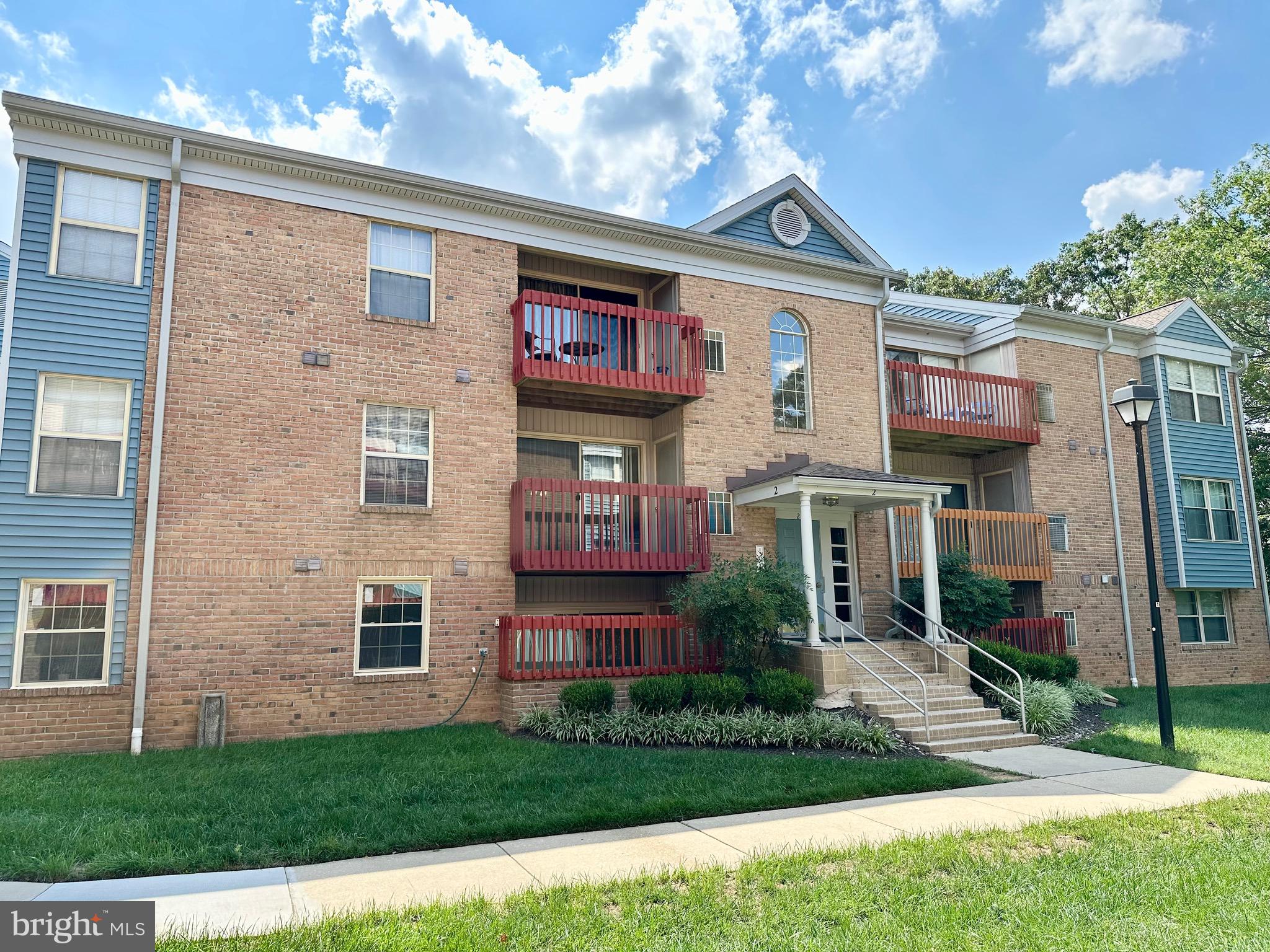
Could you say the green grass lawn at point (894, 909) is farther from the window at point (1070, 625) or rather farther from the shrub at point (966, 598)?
the window at point (1070, 625)

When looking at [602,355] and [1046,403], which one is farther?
[1046,403]

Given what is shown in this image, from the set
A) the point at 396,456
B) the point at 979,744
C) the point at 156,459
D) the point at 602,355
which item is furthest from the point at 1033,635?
the point at 156,459

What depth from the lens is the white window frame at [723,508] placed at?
1416 centimetres

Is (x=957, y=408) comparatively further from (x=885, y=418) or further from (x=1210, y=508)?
(x=1210, y=508)

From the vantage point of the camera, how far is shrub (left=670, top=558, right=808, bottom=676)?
11867mm

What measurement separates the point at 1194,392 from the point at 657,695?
1684 cm

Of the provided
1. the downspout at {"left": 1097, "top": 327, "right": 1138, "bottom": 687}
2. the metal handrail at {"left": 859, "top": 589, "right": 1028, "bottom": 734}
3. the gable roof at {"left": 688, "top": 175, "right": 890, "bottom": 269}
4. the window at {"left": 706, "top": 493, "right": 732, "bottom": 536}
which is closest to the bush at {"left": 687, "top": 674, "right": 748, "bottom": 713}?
the window at {"left": 706, "top": 493, "right": 732, "bottom": 536}

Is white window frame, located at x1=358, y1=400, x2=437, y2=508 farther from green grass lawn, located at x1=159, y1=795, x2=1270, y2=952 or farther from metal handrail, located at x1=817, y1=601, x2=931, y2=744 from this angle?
green grass lawn, located at x1=159, y1=795, x2=1270, y2=952

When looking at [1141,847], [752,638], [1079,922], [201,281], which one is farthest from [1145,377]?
[201,281]

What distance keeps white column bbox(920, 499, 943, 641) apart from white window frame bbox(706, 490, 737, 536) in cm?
319

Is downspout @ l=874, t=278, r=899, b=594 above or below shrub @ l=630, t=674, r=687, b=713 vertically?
above

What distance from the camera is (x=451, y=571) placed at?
1215 cm

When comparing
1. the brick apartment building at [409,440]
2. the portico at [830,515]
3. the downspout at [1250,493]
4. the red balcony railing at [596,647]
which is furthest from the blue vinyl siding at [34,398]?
the downspout at [1250,493]

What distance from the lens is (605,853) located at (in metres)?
6.36
